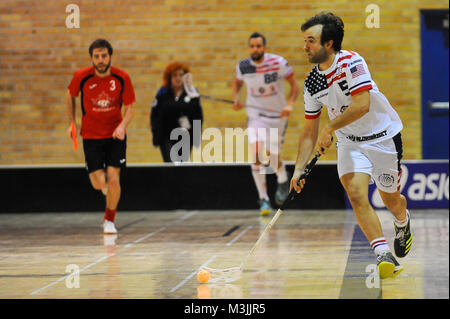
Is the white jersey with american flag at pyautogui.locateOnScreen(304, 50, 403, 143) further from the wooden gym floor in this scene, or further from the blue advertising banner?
the blue advertising banner

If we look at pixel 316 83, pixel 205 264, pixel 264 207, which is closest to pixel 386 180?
pixel 316 83

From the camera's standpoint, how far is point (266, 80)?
36.8 feet

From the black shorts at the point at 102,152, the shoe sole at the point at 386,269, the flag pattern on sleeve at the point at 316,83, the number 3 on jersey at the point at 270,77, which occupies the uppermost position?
the flag pattern on sleeve at the point at 316,83

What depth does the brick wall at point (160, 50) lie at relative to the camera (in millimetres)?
12445

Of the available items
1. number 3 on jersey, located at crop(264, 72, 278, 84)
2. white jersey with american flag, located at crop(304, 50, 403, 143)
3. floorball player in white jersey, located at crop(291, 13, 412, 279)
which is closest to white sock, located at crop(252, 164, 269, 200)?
number 3 on jersey, located at crop(264, 72, 278, 84)

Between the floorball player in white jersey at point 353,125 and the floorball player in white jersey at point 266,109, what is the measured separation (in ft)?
16.4

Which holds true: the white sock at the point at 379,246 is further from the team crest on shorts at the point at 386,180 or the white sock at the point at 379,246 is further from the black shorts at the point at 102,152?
the black shorts at the point at 102,152

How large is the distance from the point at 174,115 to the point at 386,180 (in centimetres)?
592

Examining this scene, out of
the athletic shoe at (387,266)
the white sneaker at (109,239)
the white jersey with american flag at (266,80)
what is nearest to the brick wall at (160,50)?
the white jersey with american flag at (266,80)

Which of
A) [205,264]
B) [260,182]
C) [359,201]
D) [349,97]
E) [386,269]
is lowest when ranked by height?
[260,182]

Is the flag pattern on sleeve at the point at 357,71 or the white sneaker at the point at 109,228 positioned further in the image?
the white sneaker at the point at 109,228

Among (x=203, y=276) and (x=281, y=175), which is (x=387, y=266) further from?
(x=281, y=175)

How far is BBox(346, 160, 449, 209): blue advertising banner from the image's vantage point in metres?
11.5

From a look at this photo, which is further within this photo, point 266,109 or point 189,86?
point 189,86
